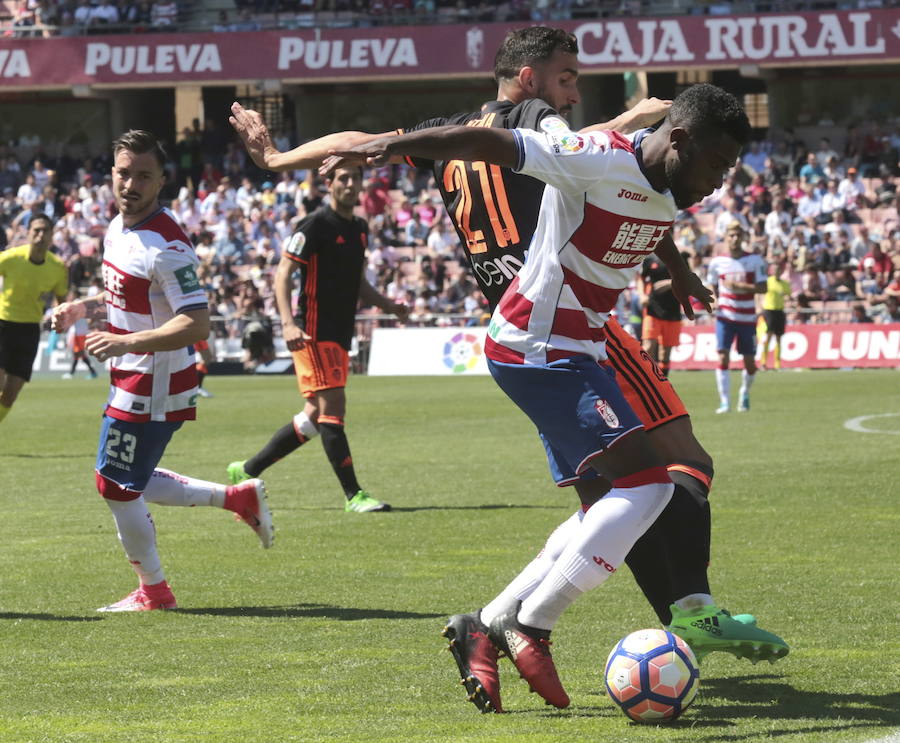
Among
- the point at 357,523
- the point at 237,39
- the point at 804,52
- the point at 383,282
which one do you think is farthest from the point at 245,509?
the point at 237,39

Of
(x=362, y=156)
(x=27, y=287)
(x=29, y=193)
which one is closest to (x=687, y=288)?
(x=362, y=156)

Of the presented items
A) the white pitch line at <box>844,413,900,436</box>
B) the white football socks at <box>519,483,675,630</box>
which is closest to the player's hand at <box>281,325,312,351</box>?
the white football socks at <box>519,483,675,630</box>

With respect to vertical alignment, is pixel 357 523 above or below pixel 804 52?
below

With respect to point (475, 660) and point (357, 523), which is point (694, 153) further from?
point (357, 523)

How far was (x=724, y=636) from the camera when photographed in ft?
17.9

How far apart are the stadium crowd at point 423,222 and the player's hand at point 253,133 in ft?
Result: 73.5

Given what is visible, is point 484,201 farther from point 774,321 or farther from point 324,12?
point 324,12

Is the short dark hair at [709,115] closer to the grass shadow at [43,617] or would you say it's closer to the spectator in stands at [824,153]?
the grass shadow at [43,617]

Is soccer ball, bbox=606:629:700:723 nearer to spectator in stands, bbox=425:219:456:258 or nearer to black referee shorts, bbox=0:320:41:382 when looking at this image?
black referee shorts, bbox=0:320:41:382

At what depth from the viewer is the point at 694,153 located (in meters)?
4.98

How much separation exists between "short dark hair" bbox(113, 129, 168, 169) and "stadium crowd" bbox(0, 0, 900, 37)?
32.2 meters

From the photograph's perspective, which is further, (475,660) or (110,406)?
(110,406)

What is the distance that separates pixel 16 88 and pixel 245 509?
38037 millimetres

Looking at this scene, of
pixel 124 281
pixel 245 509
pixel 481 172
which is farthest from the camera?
pixel 245 509
